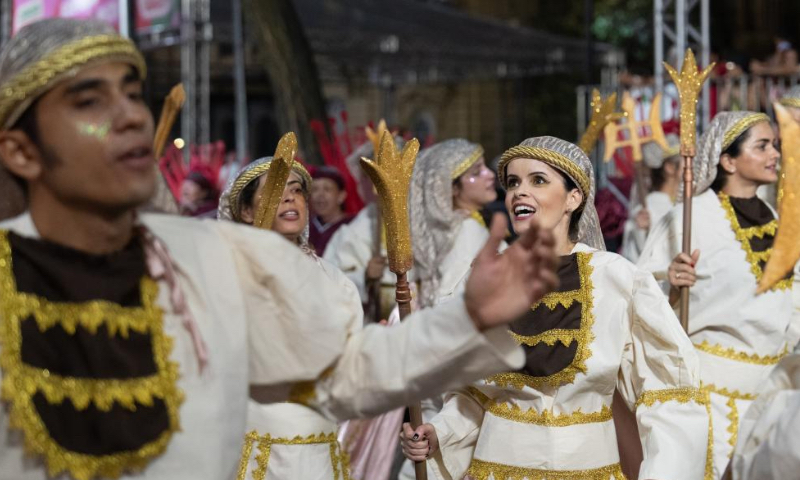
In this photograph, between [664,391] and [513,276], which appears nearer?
[513,276]

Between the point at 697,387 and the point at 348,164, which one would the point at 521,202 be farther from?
the point at 348,164

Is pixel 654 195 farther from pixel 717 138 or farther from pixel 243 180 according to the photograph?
pixel 243 180

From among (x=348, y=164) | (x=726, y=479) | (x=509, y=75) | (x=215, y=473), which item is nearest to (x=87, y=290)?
(x=215, y=473)

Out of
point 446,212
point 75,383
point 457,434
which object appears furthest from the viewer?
point 446,212

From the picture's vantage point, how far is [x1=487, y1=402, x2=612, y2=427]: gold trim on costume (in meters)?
4.30

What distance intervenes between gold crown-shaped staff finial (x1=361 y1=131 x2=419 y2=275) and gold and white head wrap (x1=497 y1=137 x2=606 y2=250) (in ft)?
1.51

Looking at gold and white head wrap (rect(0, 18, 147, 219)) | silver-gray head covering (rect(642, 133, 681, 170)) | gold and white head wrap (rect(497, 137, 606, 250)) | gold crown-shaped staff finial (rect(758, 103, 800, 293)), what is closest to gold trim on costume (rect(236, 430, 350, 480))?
gold and white head wrap (rect(497, 137, 606, 250))

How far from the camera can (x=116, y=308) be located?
2.46 m

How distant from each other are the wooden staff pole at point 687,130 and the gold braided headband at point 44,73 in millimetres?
3877

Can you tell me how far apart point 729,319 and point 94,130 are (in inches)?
173

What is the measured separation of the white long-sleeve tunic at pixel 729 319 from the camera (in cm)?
613

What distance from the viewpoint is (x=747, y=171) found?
249 inches

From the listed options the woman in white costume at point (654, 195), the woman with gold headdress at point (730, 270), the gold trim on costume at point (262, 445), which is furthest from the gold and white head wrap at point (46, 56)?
the woman in white costume at point (654, 195)

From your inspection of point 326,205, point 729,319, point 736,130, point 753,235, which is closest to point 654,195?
point 326,205
